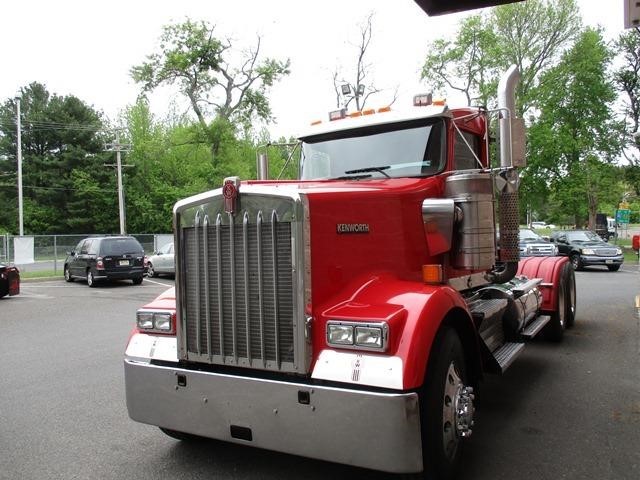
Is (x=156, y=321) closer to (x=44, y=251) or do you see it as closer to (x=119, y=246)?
(x=119, y=246)

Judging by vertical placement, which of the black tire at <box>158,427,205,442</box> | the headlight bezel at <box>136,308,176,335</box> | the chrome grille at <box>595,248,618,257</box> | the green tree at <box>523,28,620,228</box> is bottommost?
the black tire at <box>158,427,205,442</box>

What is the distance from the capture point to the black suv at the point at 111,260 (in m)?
17.3

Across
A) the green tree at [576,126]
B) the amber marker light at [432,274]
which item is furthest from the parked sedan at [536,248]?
the amber marker light at [432,274]

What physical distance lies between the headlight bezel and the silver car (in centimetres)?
1674

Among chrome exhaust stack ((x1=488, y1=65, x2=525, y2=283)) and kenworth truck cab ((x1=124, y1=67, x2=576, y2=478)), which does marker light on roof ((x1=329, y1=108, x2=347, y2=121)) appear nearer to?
kenworth truck cab ((x1=124, y1=67, x2=576, y2=478))

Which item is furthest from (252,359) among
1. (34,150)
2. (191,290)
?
(34,150)

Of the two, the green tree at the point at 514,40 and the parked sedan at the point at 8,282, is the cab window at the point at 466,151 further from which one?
the green tree at the point at 514,40

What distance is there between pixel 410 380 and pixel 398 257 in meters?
0.98

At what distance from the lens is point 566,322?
820cm

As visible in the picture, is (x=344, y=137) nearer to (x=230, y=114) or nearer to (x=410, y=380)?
(x=410, y=380)

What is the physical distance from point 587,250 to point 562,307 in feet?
50.3

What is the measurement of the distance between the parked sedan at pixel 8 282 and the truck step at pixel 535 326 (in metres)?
12.7

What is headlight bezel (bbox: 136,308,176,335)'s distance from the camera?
3711 mm

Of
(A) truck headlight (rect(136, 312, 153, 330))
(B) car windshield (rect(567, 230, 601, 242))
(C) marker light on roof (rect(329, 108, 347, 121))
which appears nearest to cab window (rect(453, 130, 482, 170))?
(C) marker light on roof (rect(329, 108, 347, 121))
